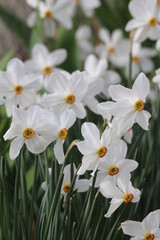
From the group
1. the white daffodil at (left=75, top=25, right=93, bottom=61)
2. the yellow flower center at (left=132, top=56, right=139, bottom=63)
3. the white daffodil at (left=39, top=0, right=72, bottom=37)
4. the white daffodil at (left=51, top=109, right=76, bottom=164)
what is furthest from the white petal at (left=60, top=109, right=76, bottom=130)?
the white daffodil at (left=75, top=25, right=93, bottom=61)

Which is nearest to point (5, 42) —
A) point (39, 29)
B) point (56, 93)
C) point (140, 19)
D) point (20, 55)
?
point (20, 55)

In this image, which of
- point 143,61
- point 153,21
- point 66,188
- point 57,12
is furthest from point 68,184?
point 143,61

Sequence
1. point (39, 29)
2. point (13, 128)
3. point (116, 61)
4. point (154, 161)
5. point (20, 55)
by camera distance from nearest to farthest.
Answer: point (13, 128)
point (154, 161)
point (39, 29)
point (116, 61)
point (20, 55)

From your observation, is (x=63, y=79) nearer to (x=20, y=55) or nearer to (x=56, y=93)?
(x=56, y=93)

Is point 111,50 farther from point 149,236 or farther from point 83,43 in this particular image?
Answer: point 149,236

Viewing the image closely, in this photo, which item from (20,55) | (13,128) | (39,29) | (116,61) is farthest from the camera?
(20,55)

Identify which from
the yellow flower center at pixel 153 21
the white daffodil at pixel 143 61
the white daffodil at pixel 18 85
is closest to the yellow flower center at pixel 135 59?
the white daffodil at pixel 143 61

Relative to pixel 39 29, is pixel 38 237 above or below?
below
